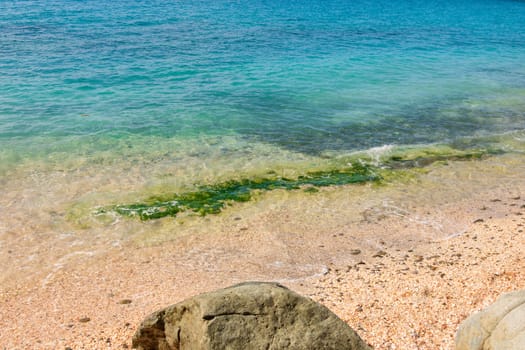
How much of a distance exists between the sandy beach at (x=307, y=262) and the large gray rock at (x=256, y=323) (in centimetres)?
222

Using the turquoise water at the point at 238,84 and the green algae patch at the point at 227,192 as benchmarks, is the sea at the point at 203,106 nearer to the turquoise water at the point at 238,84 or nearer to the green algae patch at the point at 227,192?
the turquoise water at the point at 238,84

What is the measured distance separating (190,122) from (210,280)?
11213 mm

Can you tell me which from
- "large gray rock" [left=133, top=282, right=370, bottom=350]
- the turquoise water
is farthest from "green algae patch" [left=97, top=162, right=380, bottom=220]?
"large gray rock" [left=133, top=282, right=370, bottom=350]

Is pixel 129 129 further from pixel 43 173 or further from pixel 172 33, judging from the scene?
pixel 172 33

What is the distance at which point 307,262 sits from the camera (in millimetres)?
11539

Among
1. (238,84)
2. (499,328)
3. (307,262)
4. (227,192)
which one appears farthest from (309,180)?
(238,84)

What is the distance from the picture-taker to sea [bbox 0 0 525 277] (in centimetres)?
1520

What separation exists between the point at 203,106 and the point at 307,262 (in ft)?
42.6

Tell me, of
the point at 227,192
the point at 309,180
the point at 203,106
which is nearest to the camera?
the point at 227,192

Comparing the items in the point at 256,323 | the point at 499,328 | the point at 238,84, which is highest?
the point at 256,323

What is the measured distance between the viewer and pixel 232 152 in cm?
1800

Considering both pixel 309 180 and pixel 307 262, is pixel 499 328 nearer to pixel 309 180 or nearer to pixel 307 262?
pixel 307 262

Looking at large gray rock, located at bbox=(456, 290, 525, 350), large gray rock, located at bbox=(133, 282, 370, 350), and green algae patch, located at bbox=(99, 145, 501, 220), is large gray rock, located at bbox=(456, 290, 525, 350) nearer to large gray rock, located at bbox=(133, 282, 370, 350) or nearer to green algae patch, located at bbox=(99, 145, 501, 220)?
large gray rock, located at bbox=(133, 282, 370, 350)

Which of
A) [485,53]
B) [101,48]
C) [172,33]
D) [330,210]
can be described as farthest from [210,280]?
[485,53]
